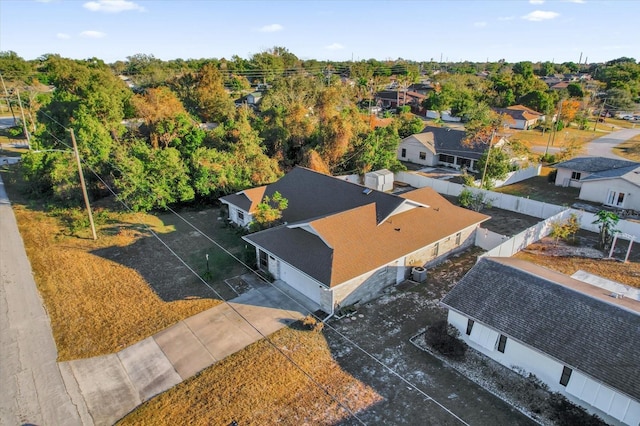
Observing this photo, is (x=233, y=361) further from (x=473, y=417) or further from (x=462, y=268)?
(x=462, y=268)

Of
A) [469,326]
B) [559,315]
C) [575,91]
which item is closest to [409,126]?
[469,326]

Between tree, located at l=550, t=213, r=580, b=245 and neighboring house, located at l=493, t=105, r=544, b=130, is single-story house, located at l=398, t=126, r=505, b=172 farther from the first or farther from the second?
neighboring house, located at l=493, t=105, r=544, b=130

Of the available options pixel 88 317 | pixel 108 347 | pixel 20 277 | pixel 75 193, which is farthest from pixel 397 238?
pixel 75 193

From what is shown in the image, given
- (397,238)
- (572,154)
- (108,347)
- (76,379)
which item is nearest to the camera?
(76,379)

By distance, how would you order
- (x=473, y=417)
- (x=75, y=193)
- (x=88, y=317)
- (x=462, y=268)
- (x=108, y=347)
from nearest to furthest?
(x=473, y=417) → (x=108, y=347) → (x=88, y=317) → (x=462, y=268) → (x=75, y=193)

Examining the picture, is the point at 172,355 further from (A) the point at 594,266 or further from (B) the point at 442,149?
(B) the point at 442,149

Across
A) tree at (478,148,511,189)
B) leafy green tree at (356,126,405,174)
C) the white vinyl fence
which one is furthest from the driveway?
tree at (478,148,511,189)

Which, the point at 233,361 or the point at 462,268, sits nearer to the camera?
the point at 233,361

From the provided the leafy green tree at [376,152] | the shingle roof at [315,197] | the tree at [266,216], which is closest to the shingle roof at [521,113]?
the leafy green tree at [376,152]

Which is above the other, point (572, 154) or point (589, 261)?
point (572, 154)
